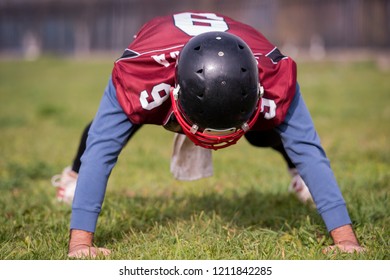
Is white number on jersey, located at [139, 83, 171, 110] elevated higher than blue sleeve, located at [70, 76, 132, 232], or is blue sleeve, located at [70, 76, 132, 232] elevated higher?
white number on jersey, located at [139, 83, 171, 110]

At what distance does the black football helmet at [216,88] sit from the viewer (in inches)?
90.9

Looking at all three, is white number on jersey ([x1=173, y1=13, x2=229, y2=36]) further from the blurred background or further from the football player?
the blurred background

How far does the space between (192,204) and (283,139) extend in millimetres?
999

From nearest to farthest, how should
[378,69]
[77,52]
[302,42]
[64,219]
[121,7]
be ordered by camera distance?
1. [64,219]
2. [378,69]
3. [302,42]
4. [121,7]
5. [77,52]

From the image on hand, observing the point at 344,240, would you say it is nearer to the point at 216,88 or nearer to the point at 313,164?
the point at 313,164

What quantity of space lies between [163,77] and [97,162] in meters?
0.44

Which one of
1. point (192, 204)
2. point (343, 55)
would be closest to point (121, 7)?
point (343, 55)

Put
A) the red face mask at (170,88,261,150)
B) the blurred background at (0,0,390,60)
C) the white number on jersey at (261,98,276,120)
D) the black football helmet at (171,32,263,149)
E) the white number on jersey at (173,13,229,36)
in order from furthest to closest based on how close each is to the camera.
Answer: the blurred background at (0,0,390,60), the white number on jersey at (173,13,229,36), the white number on jersey at (261,98,276,120), the red face mask at (170,88,261,150), the black football helmet at (171,32,263,149)

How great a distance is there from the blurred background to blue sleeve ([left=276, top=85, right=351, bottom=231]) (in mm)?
10643

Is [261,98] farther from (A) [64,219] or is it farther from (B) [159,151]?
(B) [159,151]

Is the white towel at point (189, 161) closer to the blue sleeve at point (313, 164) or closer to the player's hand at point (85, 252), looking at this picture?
the blue sleeve at point (313, 164)

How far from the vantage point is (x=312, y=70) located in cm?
1177

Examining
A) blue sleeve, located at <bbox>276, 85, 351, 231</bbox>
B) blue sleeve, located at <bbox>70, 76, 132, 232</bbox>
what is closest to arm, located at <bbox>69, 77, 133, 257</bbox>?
blue sleeve, located at <bbox>70, 76, 132, 232</bbox>

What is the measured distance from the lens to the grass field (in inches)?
107
